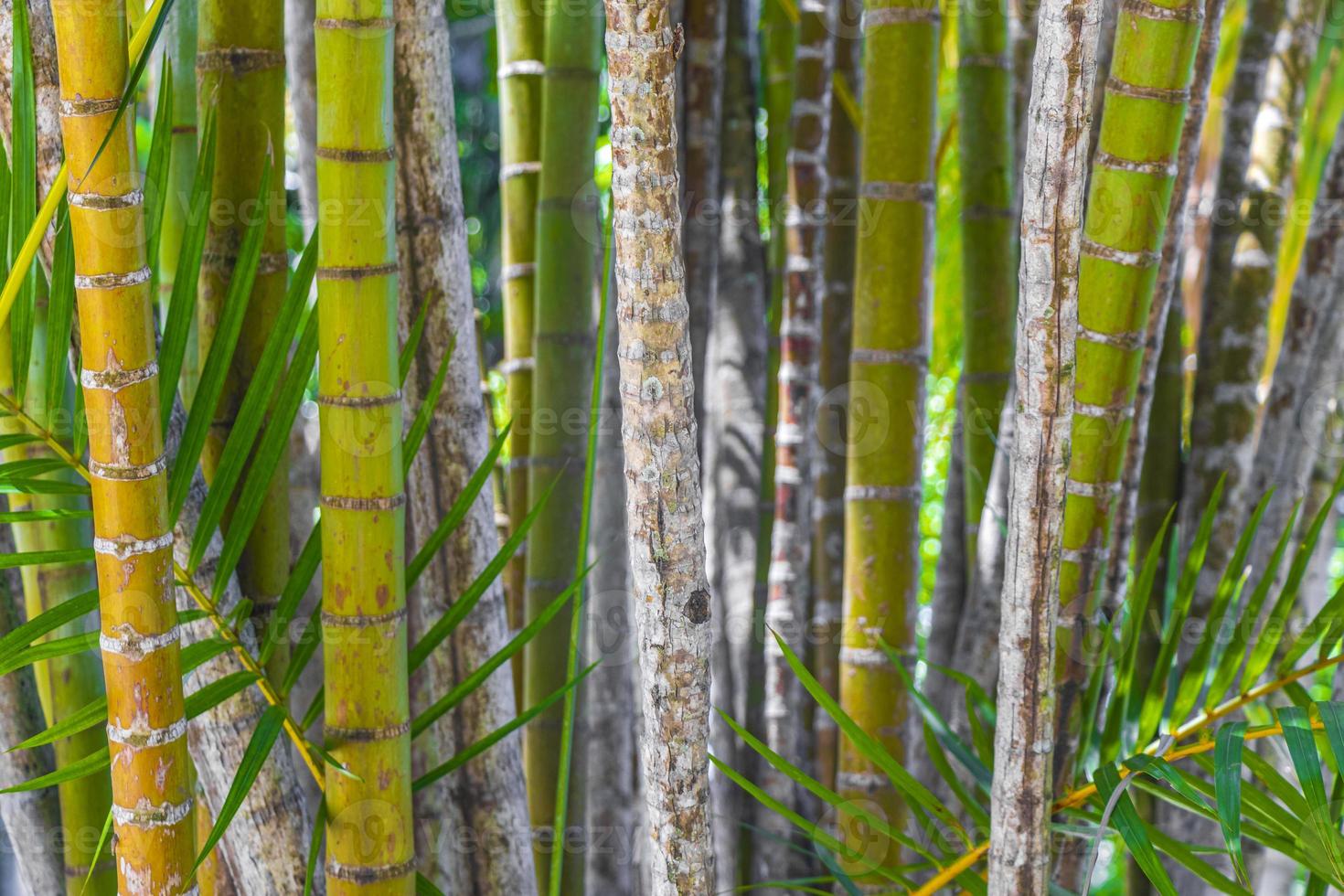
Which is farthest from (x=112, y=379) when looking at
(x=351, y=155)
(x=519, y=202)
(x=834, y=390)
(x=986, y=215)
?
(x=834, y=390)

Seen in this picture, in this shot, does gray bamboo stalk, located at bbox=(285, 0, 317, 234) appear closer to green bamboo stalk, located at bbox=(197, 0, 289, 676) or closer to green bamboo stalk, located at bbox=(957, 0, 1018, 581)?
green bamboo stalk, located at bbox=(197, 0, 289, 676)

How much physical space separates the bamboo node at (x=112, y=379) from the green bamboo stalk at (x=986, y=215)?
0.64 metres

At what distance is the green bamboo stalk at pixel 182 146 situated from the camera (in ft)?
2.20

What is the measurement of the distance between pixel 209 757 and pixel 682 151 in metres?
0.68

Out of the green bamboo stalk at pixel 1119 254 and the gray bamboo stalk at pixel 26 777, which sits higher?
the green bamboo stalk at pixel 1119 254

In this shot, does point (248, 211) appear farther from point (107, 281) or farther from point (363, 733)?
point (363, 733)

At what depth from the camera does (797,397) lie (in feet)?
3.64

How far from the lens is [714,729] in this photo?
48.3 inches

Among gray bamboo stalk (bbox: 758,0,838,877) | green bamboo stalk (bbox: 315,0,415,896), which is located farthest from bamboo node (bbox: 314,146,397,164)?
gray bamboo stalk (bbox: 758,0,838,877)

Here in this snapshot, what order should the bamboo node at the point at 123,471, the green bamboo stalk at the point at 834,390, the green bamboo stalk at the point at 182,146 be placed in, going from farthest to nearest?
the green bamboo stalk at the point at 834,390, the green bamboo stalk at the point at 182,146, the bamboo node at the point at 123,471

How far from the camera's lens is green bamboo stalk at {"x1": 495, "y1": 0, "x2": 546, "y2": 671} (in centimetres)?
90

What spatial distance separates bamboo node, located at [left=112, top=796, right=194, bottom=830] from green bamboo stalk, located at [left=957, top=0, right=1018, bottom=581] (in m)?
0.64

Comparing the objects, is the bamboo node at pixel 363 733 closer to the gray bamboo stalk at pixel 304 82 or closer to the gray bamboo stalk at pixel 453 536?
the gray bamboo stalk at pixel 453 536

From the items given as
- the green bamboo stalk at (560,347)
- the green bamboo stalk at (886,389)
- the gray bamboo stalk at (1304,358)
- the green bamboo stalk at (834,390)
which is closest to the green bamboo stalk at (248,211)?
the green bamboo stalk at (560,347)
